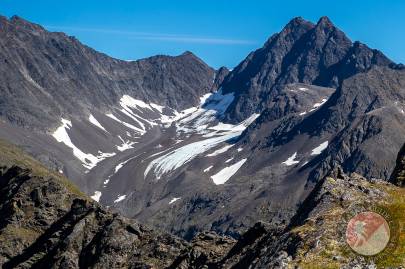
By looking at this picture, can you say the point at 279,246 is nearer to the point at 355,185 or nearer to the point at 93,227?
the point at 355,185

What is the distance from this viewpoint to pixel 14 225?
60750 millimetres

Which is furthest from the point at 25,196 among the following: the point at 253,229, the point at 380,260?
the point at 380,260

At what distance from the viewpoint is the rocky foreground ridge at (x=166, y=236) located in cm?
2091

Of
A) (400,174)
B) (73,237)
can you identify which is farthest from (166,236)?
(400,174)

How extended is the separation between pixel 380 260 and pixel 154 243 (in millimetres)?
27472

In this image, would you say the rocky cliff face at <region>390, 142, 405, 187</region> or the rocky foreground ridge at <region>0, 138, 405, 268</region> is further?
the rocky cliff face at <region>390, 142, 405, 187</region>

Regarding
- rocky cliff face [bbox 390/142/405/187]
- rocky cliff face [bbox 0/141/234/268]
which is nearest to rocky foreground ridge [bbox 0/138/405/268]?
rocky cliff face [bbox 0/141/234/268]

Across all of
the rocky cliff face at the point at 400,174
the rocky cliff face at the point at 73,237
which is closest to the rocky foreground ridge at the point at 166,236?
the rocky cliff face at the point at 73,237

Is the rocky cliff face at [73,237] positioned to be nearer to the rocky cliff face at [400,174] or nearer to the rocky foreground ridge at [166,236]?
the rocky foreground ridge at [166,236]

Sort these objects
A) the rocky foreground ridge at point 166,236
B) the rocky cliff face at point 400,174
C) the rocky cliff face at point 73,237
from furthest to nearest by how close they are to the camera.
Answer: the rocky cliff face at point 73,237, the rocky cliff face at point 400,174, the rocky foreground ridge at point 166,236

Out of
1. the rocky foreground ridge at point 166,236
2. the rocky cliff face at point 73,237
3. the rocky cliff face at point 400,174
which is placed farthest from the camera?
the rocky cliff face at point 73,237

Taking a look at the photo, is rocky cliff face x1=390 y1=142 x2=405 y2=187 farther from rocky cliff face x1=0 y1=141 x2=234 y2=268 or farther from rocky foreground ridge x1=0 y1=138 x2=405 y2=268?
rocky cliff face x1=0 y1=141 x2=234 y2=268

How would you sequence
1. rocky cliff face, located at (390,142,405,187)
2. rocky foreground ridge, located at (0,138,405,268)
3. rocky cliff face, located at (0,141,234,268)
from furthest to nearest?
1. rocky cliff face, located at (0,141,234,268)
2. rocky cliff face, located at (390,142,405,187)
3. rocky foreground ridge, located at (0,138,405,268)

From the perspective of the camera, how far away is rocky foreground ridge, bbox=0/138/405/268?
2091 cm
